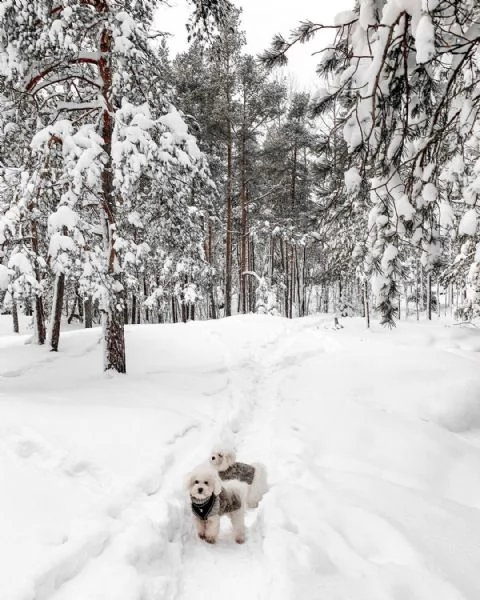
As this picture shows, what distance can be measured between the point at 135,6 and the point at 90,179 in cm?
441

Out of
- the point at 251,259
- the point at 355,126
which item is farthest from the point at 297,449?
the point at 251,259

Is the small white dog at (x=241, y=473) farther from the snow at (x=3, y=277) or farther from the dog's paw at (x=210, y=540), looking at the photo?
the snow at (x=3, y=277)

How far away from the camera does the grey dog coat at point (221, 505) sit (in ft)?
9.99

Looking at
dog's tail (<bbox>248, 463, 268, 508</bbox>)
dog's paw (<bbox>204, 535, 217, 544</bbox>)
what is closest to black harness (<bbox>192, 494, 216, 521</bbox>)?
dog's paw (<bbox>204, 535, 217, 544</bbox>)

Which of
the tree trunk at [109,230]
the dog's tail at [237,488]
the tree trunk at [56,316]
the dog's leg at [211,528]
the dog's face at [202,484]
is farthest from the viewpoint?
the tree trunk at [56,316]

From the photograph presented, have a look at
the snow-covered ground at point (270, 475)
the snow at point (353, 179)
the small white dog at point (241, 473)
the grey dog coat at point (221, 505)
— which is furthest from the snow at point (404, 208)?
the grey dog coat at point (221, 505)

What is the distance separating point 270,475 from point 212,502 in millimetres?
1514

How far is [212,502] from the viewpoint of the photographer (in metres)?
3.06

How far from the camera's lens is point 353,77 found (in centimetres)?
320

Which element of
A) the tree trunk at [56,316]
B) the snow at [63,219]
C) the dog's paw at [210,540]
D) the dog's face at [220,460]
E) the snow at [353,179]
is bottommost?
the dog's paw at [210,540]

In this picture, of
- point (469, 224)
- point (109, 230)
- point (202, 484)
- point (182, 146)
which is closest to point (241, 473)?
point (202, 484)

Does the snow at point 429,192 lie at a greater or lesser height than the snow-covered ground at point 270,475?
greater

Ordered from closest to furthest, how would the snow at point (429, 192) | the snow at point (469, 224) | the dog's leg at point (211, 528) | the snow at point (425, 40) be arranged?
1. the snow at point (425, 40)
2. the dog's leg at point (211, 528)
3. the snow at point (429, 192)
4. the snow at point (469, 224)

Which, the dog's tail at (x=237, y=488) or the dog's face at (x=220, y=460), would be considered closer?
the dog's tail at (x=237, y=488)
